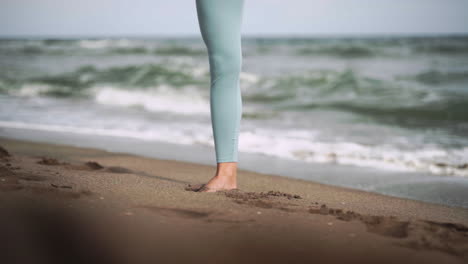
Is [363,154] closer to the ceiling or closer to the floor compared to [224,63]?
closer to the floor

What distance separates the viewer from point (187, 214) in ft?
5.00

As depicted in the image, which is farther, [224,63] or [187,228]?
[224,63]

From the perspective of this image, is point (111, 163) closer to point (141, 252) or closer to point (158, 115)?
point (141, 252)

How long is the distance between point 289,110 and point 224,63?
5062mm

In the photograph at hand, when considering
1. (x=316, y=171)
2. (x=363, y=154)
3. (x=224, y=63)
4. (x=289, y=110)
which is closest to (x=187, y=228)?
(x=224, y=63)

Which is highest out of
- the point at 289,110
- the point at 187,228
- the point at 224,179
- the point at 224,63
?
the point at 289,110

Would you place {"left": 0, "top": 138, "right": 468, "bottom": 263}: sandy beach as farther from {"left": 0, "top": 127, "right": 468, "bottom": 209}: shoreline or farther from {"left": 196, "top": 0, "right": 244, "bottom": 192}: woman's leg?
{"left": 0, "top": 127, "right": 468, "bottom": 209}: shoreline

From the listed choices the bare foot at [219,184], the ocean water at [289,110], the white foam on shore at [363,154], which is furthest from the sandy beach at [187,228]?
the ocean water at [289,110]

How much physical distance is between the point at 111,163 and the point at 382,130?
3113 millimetres

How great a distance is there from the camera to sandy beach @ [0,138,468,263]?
3.96ft

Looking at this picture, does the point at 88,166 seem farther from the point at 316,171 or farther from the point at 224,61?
the point at 316,171

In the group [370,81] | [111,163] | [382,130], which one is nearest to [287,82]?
[370,81]

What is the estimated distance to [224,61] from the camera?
1889mm

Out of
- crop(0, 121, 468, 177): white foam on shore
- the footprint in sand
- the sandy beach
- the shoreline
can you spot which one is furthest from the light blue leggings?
crop(0, 121, 468, 177): white foam on shore
